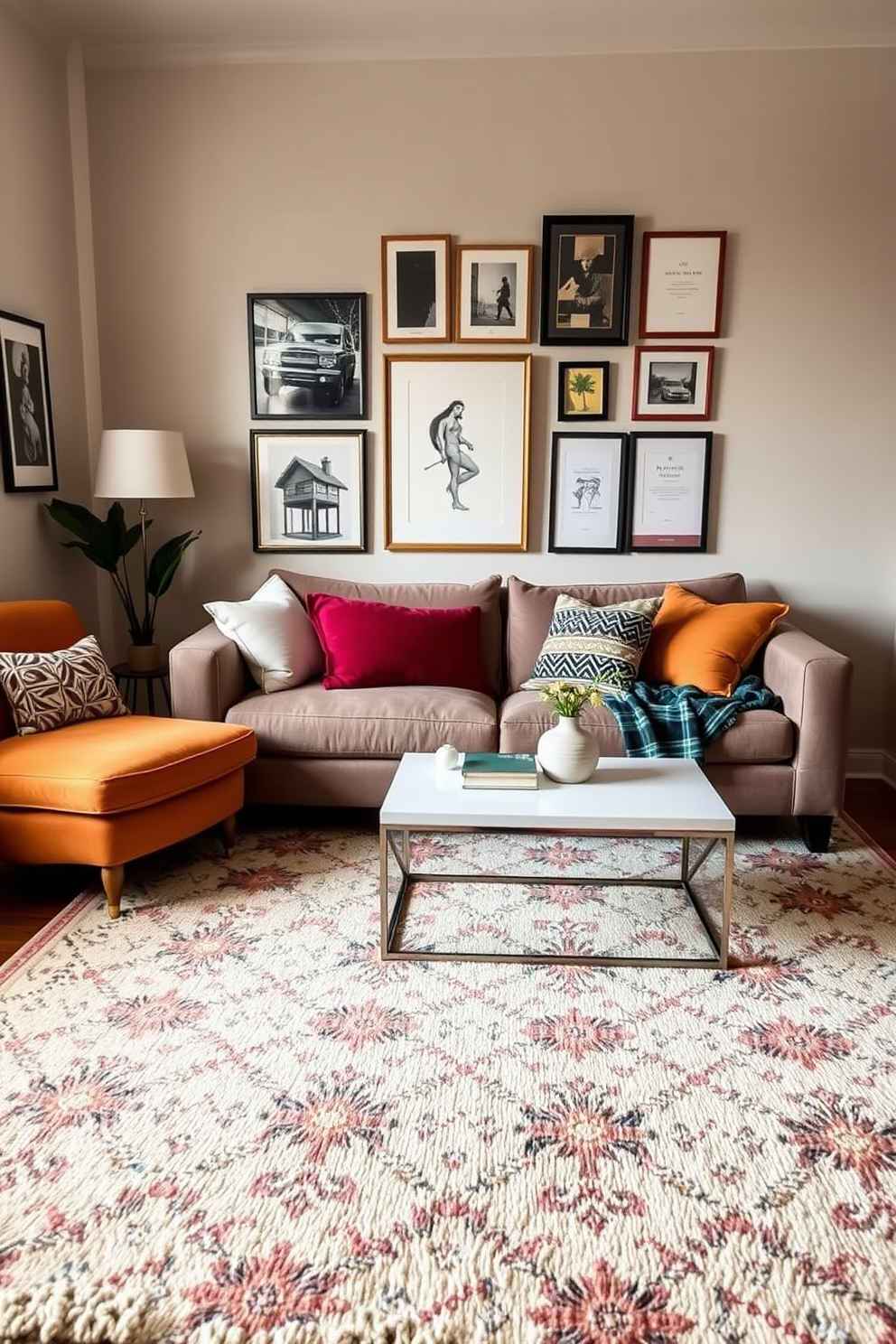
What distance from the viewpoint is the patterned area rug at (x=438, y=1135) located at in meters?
1.44

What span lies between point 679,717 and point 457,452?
5.02ft

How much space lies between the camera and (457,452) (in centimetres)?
398

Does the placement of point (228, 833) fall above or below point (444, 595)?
below

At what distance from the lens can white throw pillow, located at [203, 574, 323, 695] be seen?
3.48 metres

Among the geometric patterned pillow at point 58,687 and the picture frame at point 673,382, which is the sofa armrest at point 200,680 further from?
the picture frame at point 673,382

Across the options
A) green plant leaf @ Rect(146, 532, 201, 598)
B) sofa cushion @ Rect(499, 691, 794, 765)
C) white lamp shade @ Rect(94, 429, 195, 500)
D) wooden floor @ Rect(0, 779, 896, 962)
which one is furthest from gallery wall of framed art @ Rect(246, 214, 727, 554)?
wooden floor @ Rect(0, 779, 896, 962)

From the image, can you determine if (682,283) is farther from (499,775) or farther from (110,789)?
(110,789)

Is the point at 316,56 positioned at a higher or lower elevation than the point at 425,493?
higher

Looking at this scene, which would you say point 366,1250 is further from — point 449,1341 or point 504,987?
point 504,987

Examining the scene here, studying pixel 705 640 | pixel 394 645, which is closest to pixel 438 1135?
pixel 394 645

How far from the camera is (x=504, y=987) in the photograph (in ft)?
7.72

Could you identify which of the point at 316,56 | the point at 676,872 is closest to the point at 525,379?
the point at 316,56

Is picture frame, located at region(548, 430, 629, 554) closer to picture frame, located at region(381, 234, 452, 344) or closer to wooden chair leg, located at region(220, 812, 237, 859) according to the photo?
picture frame, located at region(381, 234, 452, 344)

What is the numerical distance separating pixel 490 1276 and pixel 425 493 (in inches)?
120
